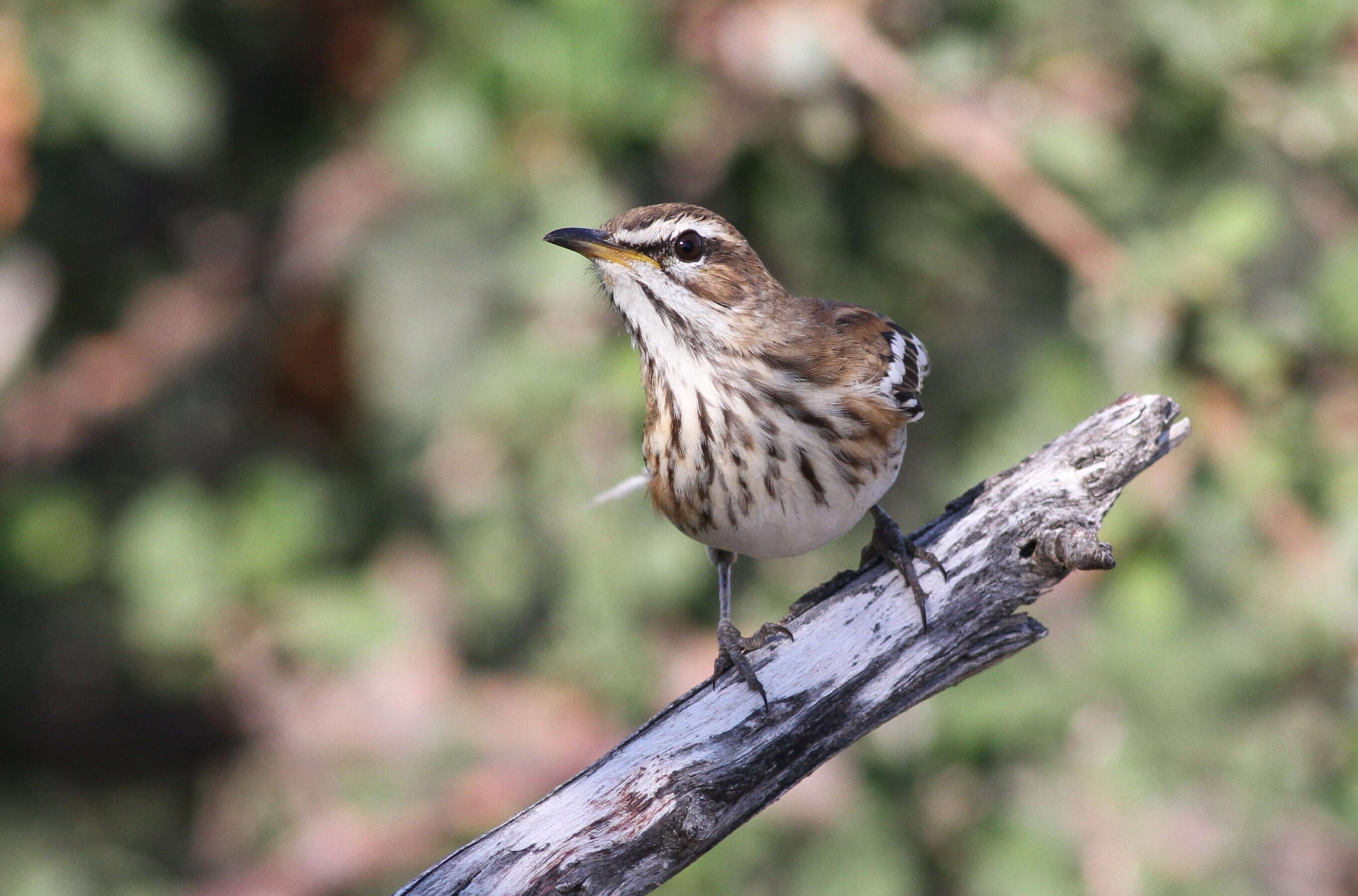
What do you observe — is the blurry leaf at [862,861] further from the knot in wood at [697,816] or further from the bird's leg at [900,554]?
the knot in wood at [697,816]

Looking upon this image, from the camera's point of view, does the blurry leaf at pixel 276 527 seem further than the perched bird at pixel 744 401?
Yes

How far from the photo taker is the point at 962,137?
5.16m

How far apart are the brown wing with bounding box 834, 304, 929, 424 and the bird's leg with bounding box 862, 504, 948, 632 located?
316mm

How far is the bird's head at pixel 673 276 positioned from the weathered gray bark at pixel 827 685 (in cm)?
80

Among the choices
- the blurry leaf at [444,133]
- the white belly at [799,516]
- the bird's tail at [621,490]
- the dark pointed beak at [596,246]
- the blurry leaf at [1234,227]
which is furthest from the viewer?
the blurry leaf at [444,133]

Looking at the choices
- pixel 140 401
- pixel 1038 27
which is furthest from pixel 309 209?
pixel 1038 27

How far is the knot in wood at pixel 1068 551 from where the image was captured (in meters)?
3.32

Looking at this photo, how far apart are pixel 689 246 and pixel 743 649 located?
3.71 ft

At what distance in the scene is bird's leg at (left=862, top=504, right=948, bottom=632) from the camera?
3.67 meters

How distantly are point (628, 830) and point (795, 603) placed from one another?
844 mm

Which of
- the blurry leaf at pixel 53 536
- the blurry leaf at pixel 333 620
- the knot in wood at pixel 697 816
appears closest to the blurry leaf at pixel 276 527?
the blurry leaf at pixel 333 620

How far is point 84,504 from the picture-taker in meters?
6.52

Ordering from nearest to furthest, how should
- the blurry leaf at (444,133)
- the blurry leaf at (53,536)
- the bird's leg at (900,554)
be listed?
the bird's leg at (900,554) → the blurry leaf at (444,133) → the blurry leaf at (53,536)

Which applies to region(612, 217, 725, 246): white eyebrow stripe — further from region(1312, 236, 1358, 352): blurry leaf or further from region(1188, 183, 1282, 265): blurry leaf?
region(1312, 236, 1358, 352): blurry leaf
